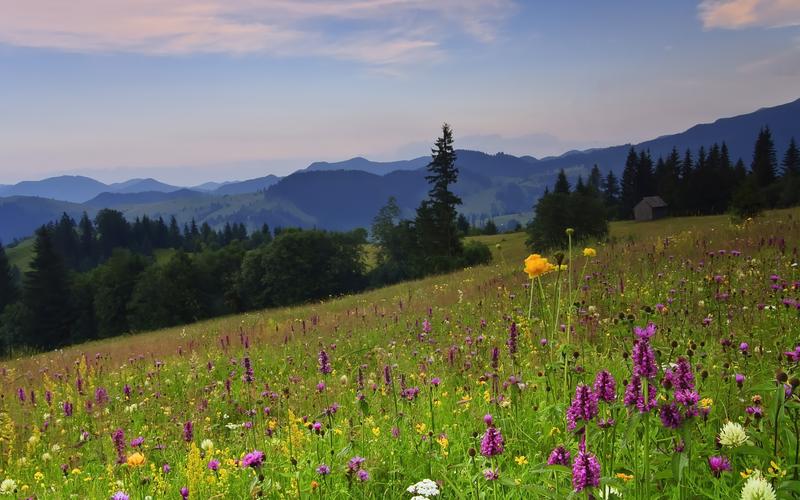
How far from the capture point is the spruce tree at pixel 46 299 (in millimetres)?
65500

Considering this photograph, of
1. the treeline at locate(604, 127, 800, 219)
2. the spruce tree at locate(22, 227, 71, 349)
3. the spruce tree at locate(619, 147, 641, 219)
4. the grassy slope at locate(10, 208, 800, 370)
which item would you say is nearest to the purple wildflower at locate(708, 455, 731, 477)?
the grassy slope at locate(10, 208, 800, 370)

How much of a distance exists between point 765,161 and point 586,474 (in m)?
107

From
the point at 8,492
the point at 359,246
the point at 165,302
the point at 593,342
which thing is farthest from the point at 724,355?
the point at 359,246

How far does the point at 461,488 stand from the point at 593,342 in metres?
3.83

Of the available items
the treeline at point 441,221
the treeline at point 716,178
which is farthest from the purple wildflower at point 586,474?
the treeline at point 716,178

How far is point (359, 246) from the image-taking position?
3295 inches

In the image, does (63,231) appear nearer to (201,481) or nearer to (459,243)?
(459,243)

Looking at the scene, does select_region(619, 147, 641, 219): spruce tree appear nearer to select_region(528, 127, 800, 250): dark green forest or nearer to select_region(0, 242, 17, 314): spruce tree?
select_region(528, 127, 800, 250): dark green forest

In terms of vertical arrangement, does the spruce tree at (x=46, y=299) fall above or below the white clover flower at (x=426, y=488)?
below

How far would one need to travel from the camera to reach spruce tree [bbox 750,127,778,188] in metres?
84.4

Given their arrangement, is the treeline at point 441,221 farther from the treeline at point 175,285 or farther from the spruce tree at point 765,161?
the spruce tree at point 765,161

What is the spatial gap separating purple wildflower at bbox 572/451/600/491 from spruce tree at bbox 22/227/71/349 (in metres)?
78.3

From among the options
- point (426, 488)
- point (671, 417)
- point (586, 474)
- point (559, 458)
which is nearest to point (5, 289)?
point (426, 488)

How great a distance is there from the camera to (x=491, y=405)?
174 inches
